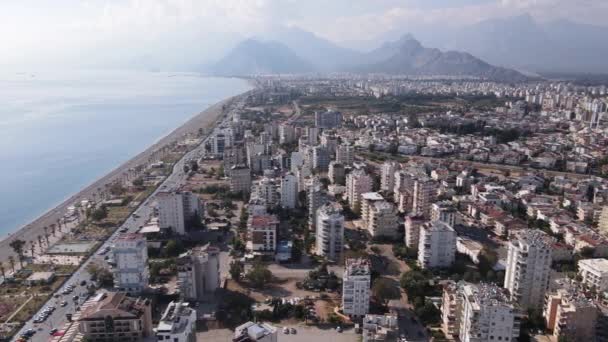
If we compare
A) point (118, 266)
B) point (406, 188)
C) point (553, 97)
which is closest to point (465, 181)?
point (406, 188)

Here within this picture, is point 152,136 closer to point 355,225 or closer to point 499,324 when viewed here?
point 355,225

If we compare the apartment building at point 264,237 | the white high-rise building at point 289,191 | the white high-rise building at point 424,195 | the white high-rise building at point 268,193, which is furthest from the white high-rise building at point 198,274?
the white high-rise building at point 424,195

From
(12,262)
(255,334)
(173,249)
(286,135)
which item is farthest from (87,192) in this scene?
(255,334)

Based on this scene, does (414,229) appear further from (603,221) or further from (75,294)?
(75,294)

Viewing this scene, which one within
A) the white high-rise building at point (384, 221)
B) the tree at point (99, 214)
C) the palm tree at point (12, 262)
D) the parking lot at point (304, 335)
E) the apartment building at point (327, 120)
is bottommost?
the parking lot at point (304, 335)

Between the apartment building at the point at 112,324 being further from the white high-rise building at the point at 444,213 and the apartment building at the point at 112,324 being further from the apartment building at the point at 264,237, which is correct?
the white high-rise building at the point at 444,213
